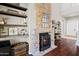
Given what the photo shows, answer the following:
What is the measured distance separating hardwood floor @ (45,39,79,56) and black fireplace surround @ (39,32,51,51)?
16cm

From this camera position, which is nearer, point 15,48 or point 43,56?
point 15,48

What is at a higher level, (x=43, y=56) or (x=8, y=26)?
(x=8, y=26)

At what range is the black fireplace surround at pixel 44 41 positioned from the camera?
2.27 m

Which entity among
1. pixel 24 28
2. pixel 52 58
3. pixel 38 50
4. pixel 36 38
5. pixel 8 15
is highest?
pixel 8 15

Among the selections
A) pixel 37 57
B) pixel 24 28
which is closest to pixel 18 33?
pixel 24 28

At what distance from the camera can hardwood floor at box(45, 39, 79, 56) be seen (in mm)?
2227

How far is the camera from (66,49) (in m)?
2.24

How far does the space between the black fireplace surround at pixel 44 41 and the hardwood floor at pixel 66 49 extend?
0.53ft

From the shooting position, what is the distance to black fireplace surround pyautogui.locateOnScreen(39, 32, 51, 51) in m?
2.27

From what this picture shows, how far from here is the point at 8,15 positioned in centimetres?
204

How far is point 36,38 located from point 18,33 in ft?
1.25

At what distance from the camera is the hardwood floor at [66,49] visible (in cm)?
223

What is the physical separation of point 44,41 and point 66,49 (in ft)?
1.60

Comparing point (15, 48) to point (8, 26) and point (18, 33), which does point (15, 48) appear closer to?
point (18, 33)
